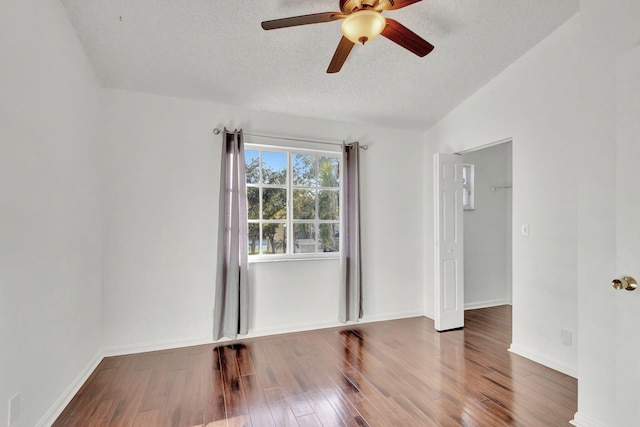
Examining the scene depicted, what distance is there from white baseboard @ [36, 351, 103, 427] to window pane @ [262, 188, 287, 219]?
78.4 inches

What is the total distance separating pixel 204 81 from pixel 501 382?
355 cm

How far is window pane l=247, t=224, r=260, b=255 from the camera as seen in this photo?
12.0ft

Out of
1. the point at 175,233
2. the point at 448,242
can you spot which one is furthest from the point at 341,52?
the point at 448,242

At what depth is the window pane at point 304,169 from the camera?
12.7 feet

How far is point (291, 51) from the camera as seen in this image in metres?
2.76

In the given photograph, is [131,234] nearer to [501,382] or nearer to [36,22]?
[36,22]

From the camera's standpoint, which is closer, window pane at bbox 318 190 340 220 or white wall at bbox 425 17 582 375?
white wall at bbox 425 17 582 375

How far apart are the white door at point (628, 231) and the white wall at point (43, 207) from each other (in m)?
3.03

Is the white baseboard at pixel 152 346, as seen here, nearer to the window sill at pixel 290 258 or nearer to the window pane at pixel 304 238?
the window sill at pixel 290 258

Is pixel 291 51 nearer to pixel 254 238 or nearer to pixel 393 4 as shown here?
pixel 393 4

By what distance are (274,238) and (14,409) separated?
7.97 feet

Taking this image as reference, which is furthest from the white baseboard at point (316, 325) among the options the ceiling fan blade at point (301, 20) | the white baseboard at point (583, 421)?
the ceiling fan blade at point (301, 20)

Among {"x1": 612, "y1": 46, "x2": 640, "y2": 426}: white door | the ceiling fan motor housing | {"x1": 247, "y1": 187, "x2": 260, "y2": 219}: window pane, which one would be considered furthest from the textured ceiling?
{"x1": 612, "y1": 46, "x2": 640, "y2": 426}: white door

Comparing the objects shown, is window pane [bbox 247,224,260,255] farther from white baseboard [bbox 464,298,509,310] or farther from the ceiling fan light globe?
white baseboard [bbox 464,298,509,310]
